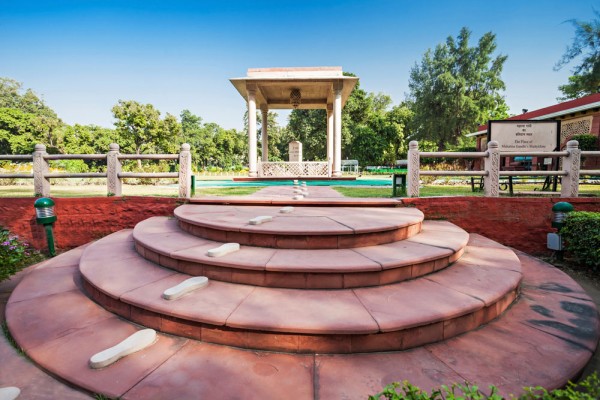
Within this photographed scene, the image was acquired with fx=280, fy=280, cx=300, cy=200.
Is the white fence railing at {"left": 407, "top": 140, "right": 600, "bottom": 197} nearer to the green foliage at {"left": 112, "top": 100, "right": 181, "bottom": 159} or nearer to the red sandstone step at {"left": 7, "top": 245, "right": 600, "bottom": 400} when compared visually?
the red sandstone step at {"left": 7, "top": 245, "right": 600, "bottom": 400}

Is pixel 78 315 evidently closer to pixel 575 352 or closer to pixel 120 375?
pixel 120 375

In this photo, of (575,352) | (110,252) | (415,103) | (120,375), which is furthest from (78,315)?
(415,103)

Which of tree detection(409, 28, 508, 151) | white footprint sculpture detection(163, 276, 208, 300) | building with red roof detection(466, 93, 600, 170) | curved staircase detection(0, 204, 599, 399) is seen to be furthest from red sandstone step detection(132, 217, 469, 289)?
tree detection(409, 28, 508, 151)

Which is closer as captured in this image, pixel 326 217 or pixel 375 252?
pixel 375 252

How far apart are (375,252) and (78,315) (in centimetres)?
287

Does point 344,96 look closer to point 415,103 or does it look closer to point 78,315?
point 78,315

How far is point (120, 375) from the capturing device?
1.76 m

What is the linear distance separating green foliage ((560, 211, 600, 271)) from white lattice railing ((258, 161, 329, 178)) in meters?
10.4

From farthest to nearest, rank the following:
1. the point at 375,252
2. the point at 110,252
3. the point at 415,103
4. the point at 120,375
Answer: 1. the point at 415,103
2. the point at 110,252
3. the point at 375,252
4. the point at 120,375

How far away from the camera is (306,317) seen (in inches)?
80.4

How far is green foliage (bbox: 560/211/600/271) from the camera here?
13.3 feet

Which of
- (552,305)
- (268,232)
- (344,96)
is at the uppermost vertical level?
(344,96)

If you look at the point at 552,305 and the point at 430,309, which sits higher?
the point at 430,309

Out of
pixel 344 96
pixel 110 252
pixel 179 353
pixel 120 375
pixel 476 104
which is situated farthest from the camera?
pixel 476 104
